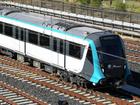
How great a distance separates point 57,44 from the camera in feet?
72.0

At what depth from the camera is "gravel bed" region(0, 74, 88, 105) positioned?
1873 centimetres

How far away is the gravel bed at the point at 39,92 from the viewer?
738 inches

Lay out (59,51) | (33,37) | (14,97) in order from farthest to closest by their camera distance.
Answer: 1. (33,37)
2. (59,51)
3. (14,97)

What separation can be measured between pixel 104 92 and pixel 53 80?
3.11 meters

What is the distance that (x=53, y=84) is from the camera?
21.5 m

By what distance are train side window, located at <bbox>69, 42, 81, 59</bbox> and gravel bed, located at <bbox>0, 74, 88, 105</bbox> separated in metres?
2.11

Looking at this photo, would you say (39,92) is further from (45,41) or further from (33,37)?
(33,37)

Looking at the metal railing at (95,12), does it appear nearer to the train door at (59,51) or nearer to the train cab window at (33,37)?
the train cab window at (33,37)

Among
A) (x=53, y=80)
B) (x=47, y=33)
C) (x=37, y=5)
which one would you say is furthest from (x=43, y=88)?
(x=37, y=5)

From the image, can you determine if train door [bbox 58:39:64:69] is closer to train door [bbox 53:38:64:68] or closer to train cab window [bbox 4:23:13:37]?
train door [bbox 53:38:64:68]

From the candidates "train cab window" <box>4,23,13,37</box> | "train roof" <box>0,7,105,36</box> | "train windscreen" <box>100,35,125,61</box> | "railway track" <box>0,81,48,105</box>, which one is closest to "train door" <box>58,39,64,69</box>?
"train roof" <box>0,7,105,36</box>

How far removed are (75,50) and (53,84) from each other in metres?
2.19

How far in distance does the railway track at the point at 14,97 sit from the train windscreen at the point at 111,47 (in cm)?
380

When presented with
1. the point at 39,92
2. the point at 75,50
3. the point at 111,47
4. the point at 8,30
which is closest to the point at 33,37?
the point at 8,30
